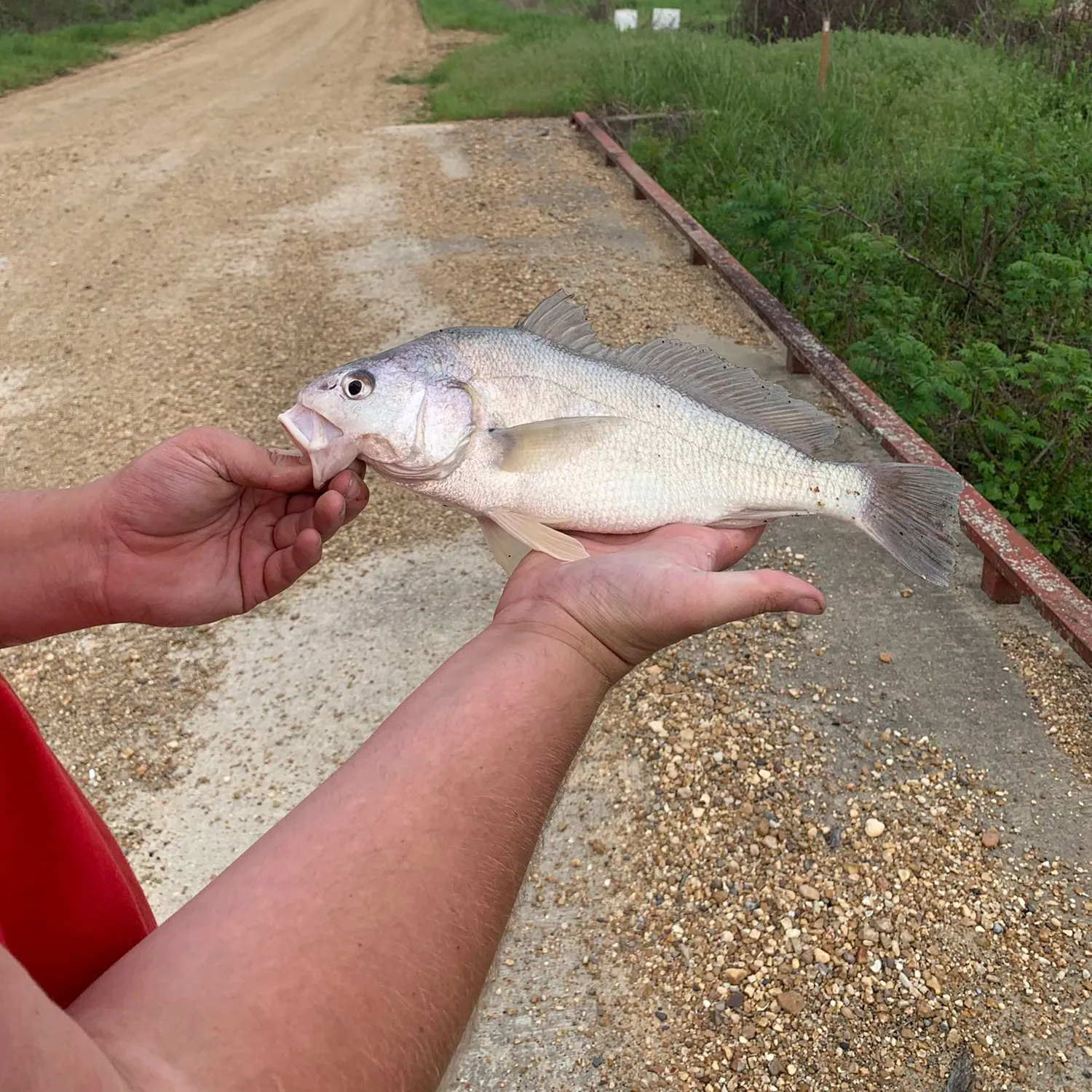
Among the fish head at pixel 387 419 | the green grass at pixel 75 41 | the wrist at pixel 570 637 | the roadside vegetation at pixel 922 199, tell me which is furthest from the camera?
the green grass at pixel 75 41

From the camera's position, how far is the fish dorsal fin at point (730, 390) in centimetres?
240

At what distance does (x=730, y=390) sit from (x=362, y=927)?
1745 mm

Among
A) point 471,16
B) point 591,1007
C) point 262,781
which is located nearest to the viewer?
point 591,1007

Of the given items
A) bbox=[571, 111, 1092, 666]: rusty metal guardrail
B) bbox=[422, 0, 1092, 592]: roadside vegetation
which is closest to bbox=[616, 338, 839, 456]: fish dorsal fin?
bbox=[571, 111, 1092, 666]: rusty metal guardrail

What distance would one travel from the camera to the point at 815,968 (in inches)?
101

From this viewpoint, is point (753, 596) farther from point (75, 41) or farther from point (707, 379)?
point (75, 41)

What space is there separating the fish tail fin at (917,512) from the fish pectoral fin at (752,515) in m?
0.18

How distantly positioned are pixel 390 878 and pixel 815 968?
186 cm

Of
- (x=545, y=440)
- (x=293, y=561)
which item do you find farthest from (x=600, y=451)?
(x=293, y=561)

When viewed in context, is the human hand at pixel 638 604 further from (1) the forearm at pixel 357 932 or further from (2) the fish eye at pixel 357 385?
(2) the fish eye at pixel 357 385

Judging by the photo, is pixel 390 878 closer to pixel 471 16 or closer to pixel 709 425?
pixel 709 425

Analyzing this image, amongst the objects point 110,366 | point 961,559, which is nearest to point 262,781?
point 961,559

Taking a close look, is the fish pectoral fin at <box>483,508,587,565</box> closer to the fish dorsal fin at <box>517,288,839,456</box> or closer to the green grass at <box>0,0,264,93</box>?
the fish dorsal fin at <box>517,288,839,456</box>

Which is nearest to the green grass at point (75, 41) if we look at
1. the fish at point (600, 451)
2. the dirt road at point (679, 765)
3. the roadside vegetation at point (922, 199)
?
the roadside vegetation at point (922, 199)
